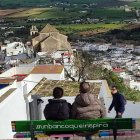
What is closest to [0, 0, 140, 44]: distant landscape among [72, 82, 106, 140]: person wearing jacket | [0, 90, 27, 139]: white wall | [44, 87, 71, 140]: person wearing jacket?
[0, 90, 27, 139]: white wall

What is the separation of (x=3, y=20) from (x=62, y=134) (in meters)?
150

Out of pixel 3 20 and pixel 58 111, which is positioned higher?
pixel 58 111

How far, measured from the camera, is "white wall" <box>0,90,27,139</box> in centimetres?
1127

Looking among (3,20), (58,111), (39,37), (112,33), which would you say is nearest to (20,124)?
(58,111)

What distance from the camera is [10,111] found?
39.1 feet

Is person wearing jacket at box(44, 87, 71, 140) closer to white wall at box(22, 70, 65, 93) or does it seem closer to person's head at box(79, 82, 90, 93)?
person's head at box(79, 82, 90, 93)

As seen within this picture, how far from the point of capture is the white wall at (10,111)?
37.0 feet

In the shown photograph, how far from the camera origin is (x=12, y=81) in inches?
603

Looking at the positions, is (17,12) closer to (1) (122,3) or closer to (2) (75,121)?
(1) (122,3)

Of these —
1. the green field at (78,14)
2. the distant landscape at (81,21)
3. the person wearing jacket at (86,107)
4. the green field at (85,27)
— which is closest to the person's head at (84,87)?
the person wearing jacket at (86,107)

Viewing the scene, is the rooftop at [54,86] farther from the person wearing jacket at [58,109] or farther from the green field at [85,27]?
the green field at [85,27]

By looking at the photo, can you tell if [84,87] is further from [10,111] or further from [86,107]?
[10,111]

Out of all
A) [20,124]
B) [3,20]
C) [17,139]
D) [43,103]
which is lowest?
[3,20]

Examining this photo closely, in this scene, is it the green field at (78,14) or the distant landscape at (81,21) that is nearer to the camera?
the distant landscape at (81,21)
